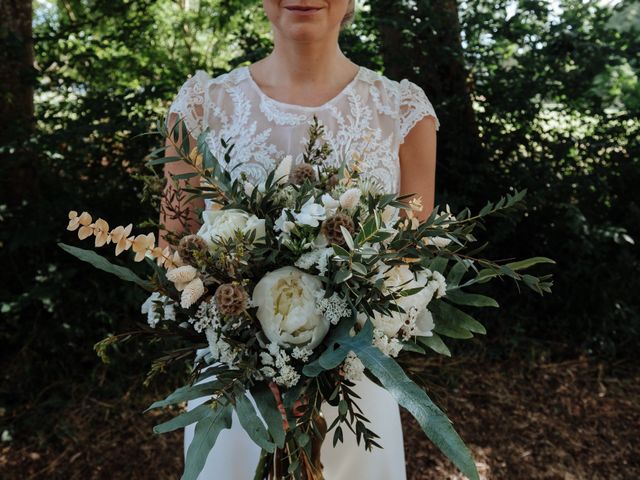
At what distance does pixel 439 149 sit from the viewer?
4031mm

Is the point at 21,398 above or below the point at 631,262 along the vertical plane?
below

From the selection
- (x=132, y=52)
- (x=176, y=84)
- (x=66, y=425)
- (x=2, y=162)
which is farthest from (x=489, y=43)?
(x=66, y=425)

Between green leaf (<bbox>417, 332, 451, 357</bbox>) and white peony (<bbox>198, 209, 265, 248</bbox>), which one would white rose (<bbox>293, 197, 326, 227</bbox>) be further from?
green leaf (<bbox>417, 332, 451, 357</bbox>)

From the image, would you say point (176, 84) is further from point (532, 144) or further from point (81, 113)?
point (532, 144)

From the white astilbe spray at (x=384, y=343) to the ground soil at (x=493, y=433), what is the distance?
210cm

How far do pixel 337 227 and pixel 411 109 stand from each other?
0.96 m

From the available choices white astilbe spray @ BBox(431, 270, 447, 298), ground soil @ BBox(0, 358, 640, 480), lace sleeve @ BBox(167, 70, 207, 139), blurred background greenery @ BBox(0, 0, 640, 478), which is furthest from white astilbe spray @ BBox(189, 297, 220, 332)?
blurred background greenery @ BBox(0, 0, 640, 478)

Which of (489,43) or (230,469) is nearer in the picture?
(230,469)

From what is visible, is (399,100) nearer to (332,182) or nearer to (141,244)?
(332,182)

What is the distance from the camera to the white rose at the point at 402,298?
1.24 metres

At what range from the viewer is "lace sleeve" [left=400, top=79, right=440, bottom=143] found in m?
2.00

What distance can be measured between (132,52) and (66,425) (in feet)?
8.18

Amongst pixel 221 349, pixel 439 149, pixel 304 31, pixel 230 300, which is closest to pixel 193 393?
pixel 221 349

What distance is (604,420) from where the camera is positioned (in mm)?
3789
